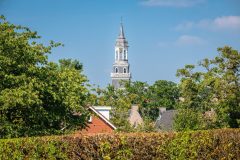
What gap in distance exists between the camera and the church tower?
16360cm

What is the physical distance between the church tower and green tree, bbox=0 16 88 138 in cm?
13928

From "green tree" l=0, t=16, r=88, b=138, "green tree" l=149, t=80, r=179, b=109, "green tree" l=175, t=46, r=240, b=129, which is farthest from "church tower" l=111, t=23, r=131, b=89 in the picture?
"green tree" l=0, t=16, r=88, b=138

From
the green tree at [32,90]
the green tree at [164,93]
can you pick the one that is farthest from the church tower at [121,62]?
the green tree at [32,90]

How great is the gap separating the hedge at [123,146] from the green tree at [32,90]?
18.4 ft

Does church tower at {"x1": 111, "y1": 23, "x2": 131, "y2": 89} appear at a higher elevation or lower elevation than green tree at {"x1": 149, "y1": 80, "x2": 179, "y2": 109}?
higher

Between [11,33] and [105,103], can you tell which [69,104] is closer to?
[11,33]

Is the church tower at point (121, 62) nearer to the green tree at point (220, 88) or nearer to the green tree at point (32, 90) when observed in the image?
the green tree at point (220, 88)

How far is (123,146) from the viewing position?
12414 mm

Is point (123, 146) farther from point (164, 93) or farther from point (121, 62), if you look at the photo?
point (121, 62)

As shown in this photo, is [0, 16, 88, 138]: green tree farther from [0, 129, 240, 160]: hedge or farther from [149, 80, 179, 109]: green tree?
[149, 80, 179, 109]: green tree

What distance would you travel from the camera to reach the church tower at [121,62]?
537 ft

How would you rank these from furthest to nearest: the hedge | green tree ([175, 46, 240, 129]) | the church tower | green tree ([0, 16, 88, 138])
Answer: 1. the church tower
2. green tree ([175, 46, 240, 129])
3. green tree ([0, 16, 88, 138])
4. the hedge

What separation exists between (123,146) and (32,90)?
9113mm

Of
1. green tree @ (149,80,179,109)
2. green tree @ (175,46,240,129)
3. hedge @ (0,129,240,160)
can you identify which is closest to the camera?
hedge @ (0,129,240,160)
